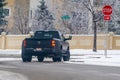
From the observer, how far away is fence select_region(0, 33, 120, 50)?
2018 inches

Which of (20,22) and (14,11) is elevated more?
(14,11)

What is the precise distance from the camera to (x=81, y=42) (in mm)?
51969

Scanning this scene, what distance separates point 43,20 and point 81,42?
51.8ft

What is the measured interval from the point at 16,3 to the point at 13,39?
27.7 m

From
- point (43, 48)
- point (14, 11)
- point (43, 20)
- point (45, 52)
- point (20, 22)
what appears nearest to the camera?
point (45, 52)

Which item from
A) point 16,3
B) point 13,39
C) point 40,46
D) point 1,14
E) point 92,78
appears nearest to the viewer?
point 92,78

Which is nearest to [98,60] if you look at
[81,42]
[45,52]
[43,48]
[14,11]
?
[45,52]

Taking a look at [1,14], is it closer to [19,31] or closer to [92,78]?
[19,31]

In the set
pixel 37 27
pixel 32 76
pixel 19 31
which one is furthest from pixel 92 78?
pixel 19 31

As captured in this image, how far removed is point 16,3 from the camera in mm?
80062

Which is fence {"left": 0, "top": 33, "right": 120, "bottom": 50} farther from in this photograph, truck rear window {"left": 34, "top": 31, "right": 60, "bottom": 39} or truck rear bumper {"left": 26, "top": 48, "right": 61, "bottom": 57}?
truck rear bumper {"left": 26, "top": 48, "right": 61, "bottom": 57}

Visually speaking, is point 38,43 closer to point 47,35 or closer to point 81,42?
point 47,35

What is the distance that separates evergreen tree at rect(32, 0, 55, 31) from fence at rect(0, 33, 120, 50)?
1328 centimetres

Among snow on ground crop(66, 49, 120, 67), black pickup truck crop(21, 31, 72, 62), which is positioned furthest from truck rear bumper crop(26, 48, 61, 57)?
snow on ground crop(66, 49, 120, 67)
